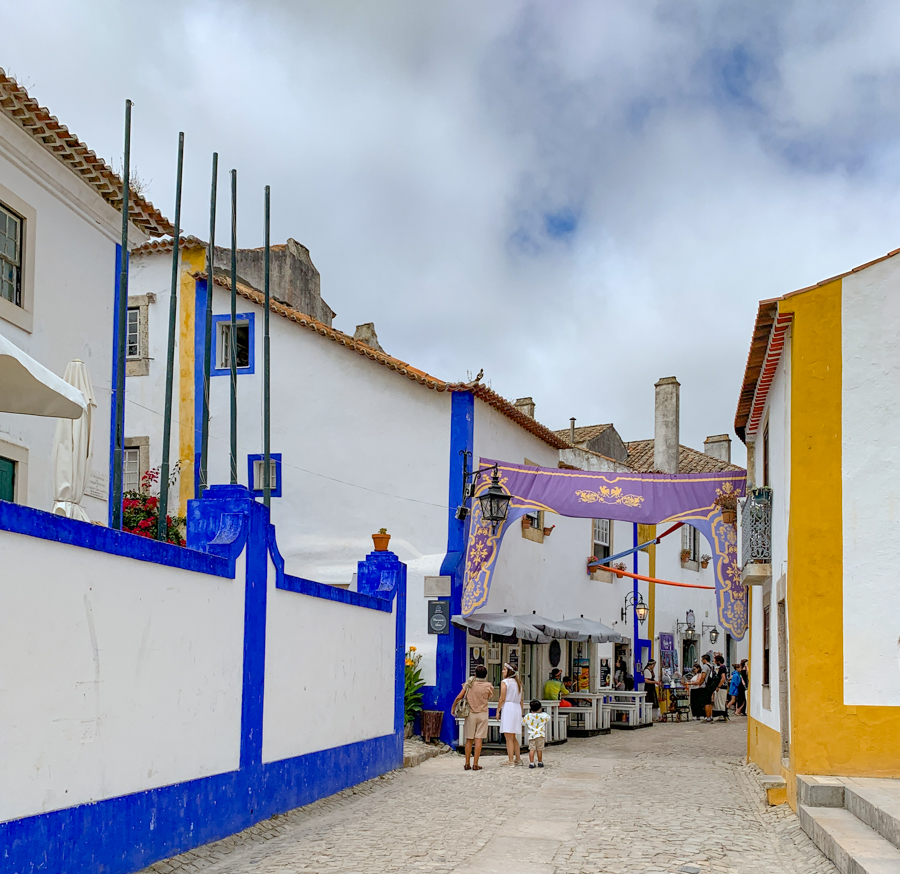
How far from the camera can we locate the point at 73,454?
909 centimetres

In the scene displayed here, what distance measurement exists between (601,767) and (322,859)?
779 centimetres

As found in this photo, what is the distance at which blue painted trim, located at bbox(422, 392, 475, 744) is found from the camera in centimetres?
1745

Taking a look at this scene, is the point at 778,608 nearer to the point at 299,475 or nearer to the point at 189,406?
the point at 299,475

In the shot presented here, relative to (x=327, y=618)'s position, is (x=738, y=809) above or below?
below

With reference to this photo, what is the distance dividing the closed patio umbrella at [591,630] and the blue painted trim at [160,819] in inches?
369

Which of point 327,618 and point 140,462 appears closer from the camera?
point 327,618

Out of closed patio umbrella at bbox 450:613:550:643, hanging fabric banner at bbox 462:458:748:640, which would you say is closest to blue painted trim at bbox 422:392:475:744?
closed patio umbrella at bbox 450:613:550:643

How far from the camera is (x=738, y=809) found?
11.3 m

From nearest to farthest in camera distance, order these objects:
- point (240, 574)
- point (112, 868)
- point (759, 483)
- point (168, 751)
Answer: point (112, 868), point (168, 751), point (240, 574), point (759, 483)

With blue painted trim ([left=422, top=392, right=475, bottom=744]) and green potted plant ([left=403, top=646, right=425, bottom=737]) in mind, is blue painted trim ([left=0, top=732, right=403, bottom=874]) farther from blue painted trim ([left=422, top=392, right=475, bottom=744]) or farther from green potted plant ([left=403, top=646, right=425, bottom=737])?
blue painted trim ([left=422, top=392, right=475, bottom=744])

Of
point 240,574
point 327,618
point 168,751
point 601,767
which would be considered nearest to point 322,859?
point 168,751

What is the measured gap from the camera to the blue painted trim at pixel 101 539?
6281 mm

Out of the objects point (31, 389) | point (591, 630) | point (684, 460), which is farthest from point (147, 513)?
point (684, 460)

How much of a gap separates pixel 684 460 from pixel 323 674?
25.5 metres
